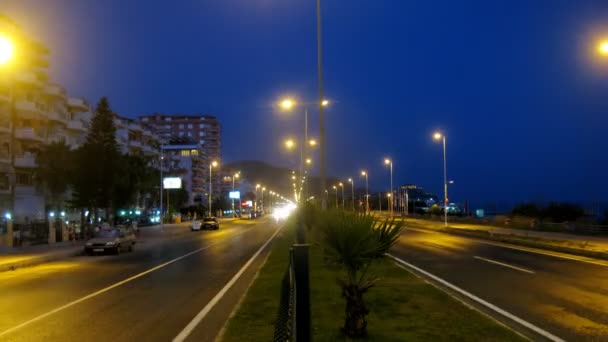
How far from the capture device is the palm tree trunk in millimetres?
7453

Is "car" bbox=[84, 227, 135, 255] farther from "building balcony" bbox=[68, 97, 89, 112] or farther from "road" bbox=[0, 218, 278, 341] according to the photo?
"building balcony" bbox=[68, 97, 89, 112]

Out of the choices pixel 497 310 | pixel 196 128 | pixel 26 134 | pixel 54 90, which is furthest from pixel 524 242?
pixel 196 128

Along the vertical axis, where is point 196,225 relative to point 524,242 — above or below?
above

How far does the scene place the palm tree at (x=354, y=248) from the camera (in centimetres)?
757

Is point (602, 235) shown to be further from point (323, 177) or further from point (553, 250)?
point (323, 177)

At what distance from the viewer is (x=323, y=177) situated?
52.9ft

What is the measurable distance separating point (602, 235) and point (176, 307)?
108 ft

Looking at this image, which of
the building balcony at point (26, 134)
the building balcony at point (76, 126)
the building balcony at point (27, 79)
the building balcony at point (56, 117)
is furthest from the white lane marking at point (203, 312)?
the building balcony at point (76, 126)

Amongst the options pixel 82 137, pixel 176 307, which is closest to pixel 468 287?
pixel 176 307

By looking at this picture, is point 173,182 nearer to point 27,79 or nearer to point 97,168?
point 27,79

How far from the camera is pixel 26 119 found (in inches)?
2301

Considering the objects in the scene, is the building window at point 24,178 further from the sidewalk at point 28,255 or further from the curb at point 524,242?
the curb at point 524,242

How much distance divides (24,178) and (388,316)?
2251 inches

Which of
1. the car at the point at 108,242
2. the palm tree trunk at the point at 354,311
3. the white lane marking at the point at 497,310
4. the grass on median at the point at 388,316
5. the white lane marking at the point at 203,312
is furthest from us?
the car at the point at 108,242
